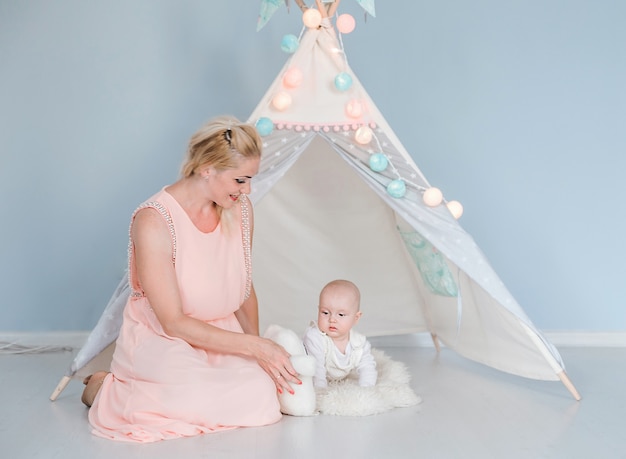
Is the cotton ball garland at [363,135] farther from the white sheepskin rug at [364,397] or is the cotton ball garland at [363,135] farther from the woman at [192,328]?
the white sheepskin rug at [364,397]

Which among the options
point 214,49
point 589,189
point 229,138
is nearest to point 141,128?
point 214,49

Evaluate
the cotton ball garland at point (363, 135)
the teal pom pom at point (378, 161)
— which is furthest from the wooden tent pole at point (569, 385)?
the cotton ball garland at point (363, 135)

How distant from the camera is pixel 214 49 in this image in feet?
12.7

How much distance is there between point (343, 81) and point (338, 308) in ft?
2.45

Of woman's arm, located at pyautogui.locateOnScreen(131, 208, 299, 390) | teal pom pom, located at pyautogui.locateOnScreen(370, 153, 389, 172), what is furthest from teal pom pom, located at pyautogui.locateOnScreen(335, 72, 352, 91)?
woman's arm, located at pyautogui.locateOnScreen(131, 208, 299, 390)

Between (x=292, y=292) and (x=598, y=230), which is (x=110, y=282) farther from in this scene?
(x=598, y=230)

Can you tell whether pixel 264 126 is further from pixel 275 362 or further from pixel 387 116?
pixel 387 116

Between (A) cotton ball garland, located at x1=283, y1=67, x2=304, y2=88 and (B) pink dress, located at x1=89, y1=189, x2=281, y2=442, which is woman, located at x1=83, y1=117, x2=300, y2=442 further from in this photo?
(A) cotton ball garland, located at x1=283, y1=67, x2=304, y2=88

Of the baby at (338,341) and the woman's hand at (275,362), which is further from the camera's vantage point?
the baby at (338,341)

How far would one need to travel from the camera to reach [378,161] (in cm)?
297

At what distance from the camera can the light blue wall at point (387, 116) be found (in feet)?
12.7

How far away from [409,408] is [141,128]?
5.91 ft

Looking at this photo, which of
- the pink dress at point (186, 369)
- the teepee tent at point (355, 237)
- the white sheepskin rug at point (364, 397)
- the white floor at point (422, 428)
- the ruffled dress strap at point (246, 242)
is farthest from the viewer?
the teepee tent at point (355, 237)

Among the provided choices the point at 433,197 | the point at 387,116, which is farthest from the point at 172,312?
the point at 387,116
